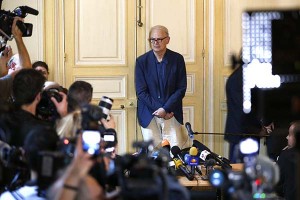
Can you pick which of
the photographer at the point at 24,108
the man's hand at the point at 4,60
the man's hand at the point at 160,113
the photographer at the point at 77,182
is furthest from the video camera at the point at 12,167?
the man's hand at the point at 160,113

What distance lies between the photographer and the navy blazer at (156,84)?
638 centimetres

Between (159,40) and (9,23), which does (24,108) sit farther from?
(159,40)

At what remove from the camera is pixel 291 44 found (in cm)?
352

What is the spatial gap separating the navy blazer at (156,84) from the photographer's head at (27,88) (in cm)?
266

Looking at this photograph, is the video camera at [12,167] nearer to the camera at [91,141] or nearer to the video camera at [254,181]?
the camera at [91,141]

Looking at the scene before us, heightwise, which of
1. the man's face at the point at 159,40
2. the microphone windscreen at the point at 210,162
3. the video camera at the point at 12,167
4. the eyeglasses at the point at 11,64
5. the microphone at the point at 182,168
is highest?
the man's face at the point at 159,40

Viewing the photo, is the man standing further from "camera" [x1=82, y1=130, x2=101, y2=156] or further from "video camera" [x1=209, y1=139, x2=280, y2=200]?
"video camera" [x1=209, y1=139, x2=280, y2=200]

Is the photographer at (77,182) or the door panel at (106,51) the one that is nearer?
the photographer at (77,182)

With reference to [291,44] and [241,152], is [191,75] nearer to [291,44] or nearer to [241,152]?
[291,44]

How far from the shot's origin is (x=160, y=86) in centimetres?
641

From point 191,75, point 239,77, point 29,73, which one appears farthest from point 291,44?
point 191,75

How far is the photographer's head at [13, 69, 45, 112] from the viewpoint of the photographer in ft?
12.1

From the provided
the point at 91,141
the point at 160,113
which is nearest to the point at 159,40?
the point at 160,113

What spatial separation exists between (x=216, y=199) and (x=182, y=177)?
0.46 m
